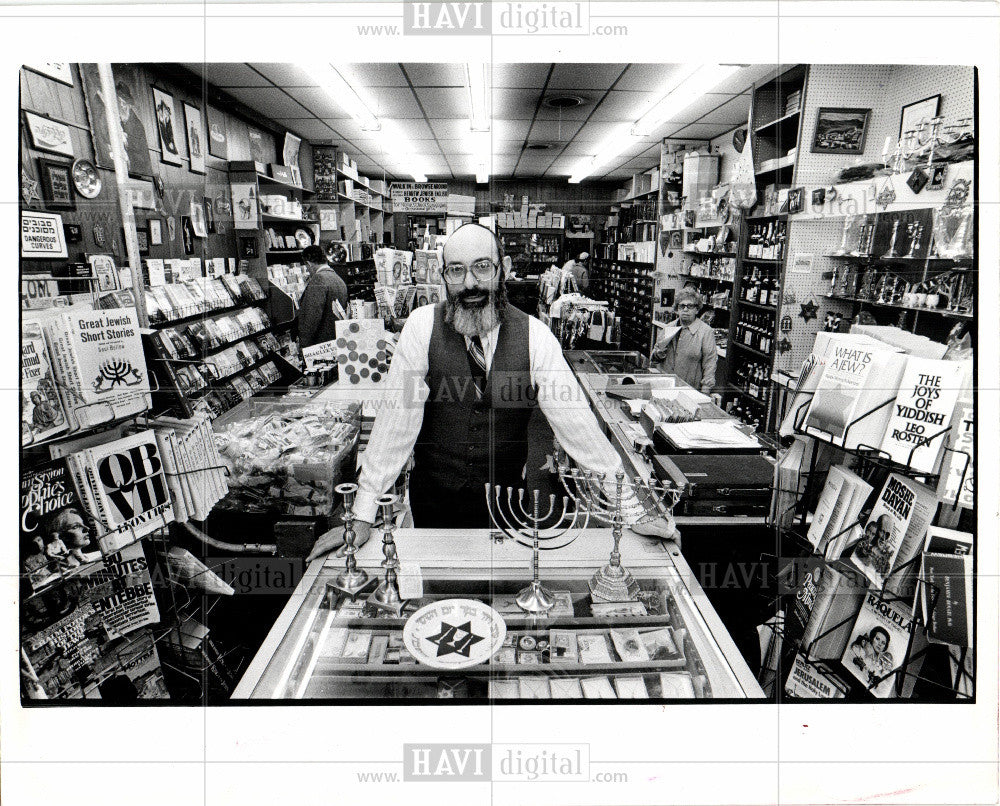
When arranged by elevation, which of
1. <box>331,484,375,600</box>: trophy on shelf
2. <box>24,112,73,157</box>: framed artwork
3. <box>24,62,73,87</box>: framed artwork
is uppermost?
<box>24,62,73,87</box>: framed artwork

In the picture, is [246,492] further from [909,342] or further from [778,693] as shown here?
[909,342]

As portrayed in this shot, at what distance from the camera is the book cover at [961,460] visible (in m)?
1.28

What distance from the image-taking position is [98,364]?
4.58 ft

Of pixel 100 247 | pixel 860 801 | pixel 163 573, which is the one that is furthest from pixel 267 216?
pixel 860 801

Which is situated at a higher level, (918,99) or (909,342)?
(918,99)

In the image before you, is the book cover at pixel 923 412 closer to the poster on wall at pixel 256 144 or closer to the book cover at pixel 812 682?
the book cover at pixel 812 682

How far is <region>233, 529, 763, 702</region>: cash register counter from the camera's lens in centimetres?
129

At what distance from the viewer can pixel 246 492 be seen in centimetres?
239

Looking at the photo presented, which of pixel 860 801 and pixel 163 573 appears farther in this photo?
pixel 163 573

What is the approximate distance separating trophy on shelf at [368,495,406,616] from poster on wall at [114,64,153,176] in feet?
4.78

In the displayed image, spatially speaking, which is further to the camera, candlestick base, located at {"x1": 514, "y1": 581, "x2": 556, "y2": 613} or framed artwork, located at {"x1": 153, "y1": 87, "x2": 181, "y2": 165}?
framed artwork, located at {"x1": 153, "y1": 87, "x2": 181, "y2": 165}

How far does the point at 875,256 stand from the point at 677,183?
154 inches

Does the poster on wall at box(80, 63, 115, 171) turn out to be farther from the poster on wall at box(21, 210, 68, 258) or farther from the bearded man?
the bearded man

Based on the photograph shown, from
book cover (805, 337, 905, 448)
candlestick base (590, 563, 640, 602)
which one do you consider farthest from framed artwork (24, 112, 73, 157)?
book cover (805, 337, 905, 448)
